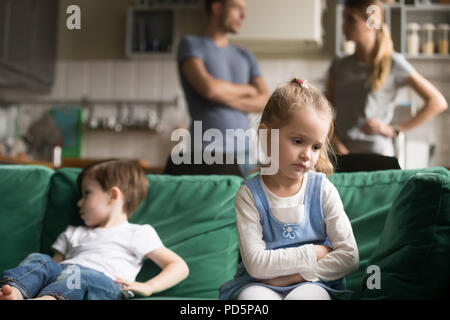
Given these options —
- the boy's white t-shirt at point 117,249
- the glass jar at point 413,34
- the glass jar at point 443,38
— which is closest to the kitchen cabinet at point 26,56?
the boy's white t-shirt at point 117,249

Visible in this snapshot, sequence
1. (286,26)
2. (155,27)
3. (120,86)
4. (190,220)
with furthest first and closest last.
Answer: (120,86) → (155,27) → (286,26) → (190,220)

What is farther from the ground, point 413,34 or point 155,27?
point 155,27

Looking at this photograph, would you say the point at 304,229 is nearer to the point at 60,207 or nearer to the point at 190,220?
the point at 190,220

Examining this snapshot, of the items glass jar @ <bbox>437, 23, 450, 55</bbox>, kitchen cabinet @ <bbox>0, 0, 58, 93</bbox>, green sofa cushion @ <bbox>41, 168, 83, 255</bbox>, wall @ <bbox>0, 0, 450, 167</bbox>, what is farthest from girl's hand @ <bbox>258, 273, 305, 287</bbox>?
wall @ <bbox>0, 0, 450, 167</bbox>

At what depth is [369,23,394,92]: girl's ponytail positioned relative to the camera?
25.2 inches

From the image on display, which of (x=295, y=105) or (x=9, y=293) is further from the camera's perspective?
(x=9, y=293)

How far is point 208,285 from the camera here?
2.63 ft

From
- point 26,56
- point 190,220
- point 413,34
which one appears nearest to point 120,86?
point 26,56

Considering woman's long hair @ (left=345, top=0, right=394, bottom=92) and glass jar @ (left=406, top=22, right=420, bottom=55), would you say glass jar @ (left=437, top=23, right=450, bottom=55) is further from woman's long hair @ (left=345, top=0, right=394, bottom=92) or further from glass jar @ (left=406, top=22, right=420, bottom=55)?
woman's long hair @ (left=345, top=0, right=394, bottom=92)

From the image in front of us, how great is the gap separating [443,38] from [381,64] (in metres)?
1.76

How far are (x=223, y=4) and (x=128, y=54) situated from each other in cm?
170

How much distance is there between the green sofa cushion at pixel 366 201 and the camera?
0.51 meters

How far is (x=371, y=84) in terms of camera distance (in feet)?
2.13
